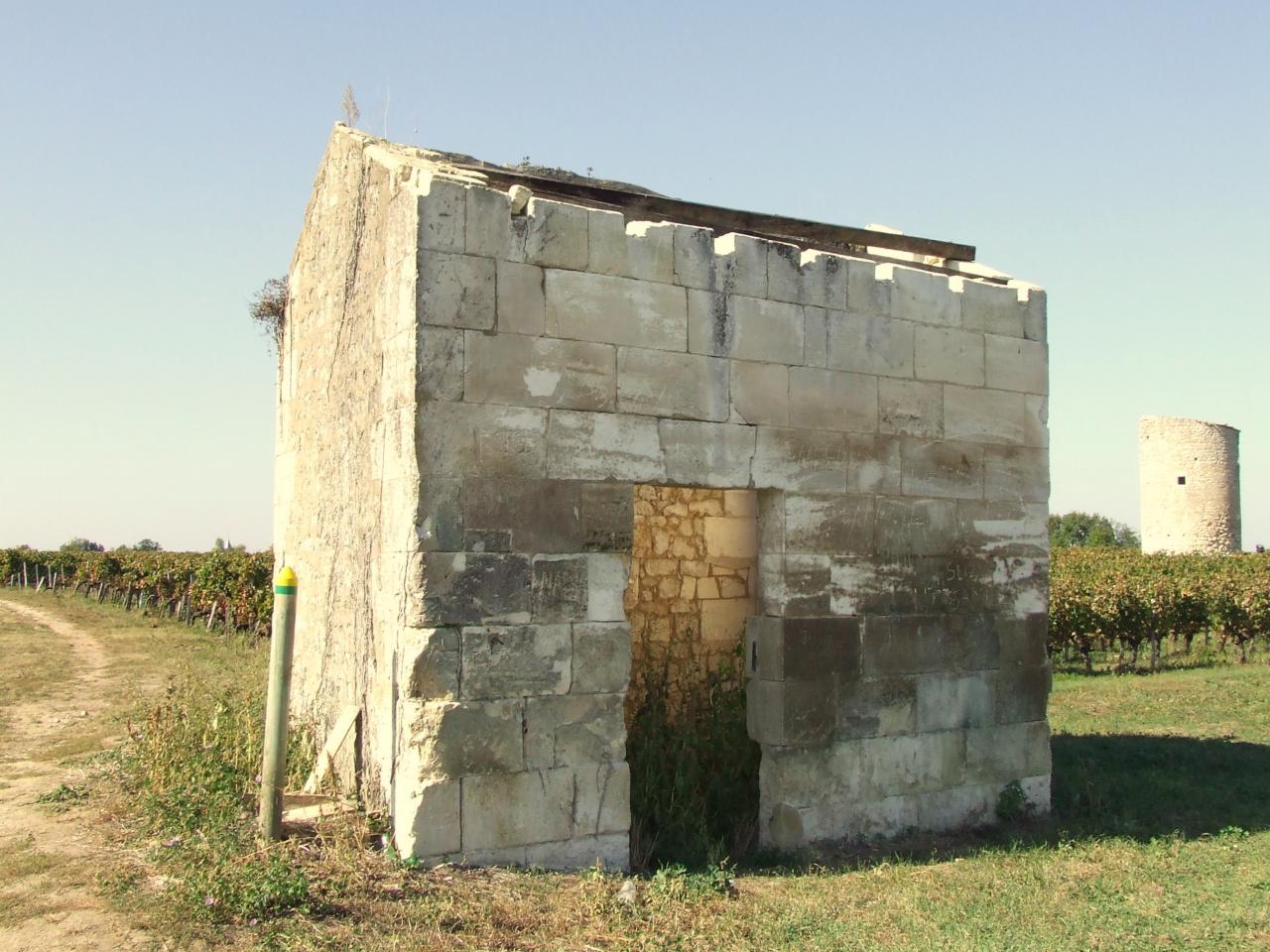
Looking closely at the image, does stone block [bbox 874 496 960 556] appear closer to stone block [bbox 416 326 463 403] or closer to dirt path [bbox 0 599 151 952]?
stone block [bbox 416 326 463 403]

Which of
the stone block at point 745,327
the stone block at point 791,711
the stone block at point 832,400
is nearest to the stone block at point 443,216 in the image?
the stone block at point 745,327

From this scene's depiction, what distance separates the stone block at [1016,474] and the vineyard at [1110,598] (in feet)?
37.0

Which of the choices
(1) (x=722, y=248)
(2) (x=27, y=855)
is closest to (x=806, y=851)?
(1) (x=722, y=248)

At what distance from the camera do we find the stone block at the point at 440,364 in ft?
18.1

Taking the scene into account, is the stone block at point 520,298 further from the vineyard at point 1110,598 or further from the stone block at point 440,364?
the vineyard at point 1110,598

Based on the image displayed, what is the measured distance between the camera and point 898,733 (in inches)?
271

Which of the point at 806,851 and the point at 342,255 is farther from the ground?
the point at 342,255

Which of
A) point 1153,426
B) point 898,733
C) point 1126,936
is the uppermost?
point 1153,426

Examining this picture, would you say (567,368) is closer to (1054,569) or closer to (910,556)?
(910,556)

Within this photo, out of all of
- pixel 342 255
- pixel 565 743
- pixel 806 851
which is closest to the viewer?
pixel 565 743

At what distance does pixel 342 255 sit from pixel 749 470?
3.24 meters

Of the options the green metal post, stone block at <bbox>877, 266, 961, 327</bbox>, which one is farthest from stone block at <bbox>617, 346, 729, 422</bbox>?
the green metal post

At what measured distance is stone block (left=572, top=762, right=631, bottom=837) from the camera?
5.78 m

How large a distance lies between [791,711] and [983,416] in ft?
8.39
